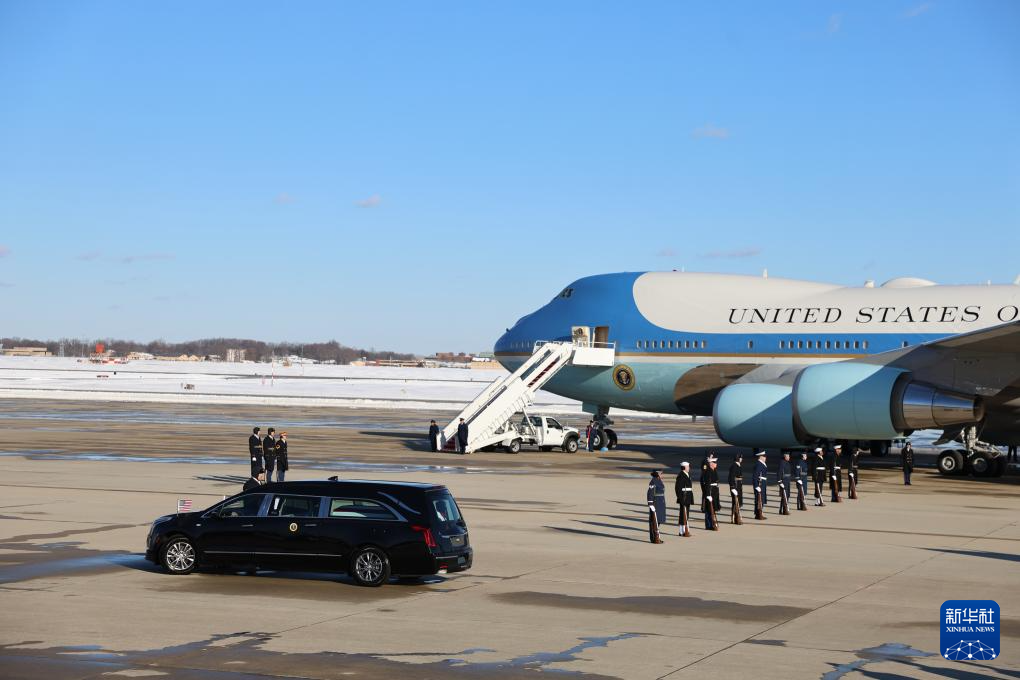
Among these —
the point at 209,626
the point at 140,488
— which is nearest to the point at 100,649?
the point at 209,626

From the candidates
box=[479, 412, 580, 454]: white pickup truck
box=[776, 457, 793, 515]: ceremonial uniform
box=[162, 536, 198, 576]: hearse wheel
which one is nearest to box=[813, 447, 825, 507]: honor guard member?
box=[776, 457, 793, 515]: ceremonial uniform

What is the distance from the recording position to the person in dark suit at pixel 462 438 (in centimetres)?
4327

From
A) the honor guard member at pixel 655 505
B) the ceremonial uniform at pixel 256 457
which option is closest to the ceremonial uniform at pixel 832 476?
the honor guard member at pixel 655 505

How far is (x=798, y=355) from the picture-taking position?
132ft

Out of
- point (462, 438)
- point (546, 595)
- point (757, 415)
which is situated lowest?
point (546, 595)

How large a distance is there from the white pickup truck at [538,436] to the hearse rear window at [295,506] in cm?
2762

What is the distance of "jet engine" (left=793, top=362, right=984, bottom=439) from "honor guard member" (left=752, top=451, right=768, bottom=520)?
8.06 meters

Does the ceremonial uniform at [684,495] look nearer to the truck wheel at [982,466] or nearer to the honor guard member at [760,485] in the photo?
the honor guard member at [760,485]

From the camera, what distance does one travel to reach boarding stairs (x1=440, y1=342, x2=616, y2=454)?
44156 mm

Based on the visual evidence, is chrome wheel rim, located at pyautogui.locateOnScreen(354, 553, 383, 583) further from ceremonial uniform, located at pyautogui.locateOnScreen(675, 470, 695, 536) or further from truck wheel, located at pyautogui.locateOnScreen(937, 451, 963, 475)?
truck wheel, located at pyautogui.locateOnScreen(937, 451, 963, 475)

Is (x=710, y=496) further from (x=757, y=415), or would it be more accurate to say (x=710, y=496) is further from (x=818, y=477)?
(x=757, y=415)

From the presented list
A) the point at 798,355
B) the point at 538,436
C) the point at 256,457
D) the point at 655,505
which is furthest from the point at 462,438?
the point at 655,505

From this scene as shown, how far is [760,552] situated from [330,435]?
35359 mm

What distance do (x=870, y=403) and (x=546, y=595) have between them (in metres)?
19.6
